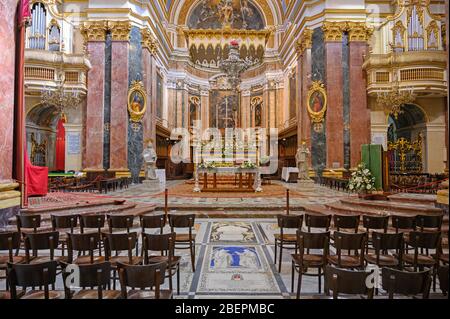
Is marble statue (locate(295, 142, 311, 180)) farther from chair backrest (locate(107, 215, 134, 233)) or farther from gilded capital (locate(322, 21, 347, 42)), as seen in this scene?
chair backrest (locate(107, 215, 134, 233))

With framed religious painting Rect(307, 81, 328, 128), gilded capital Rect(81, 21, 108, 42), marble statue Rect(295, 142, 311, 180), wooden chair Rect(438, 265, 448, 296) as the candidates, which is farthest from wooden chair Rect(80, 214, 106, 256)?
framed religious painting Rect(307, 81, 328, 128)

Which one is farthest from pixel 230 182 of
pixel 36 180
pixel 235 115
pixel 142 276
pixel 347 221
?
pixel 142 276

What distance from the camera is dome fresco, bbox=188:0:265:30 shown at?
2539cm

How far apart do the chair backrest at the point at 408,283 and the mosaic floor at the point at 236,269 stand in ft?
4.89

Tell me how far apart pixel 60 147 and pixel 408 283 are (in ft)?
60.2

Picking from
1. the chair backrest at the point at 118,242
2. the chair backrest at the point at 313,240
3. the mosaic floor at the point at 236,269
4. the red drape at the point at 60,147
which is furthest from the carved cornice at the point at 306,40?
the chair backrest at the point at 118,242

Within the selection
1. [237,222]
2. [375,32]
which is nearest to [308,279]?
[237,222]

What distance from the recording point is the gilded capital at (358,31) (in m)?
16.3

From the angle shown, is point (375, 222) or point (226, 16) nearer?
point (375, 222)

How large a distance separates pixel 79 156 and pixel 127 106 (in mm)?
3388

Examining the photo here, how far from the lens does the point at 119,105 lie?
16.2 metres

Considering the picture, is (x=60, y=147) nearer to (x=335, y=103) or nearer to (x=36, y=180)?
(x=36, y=180)
